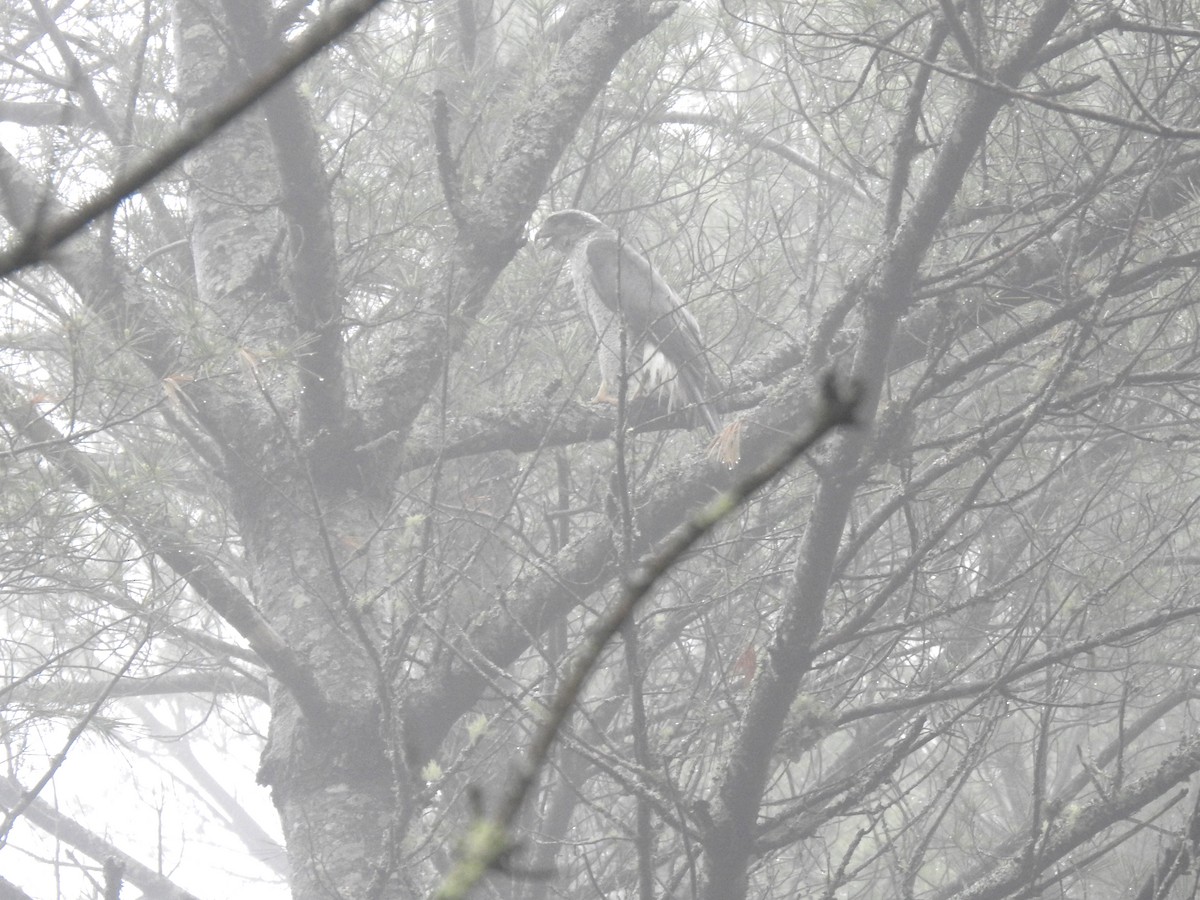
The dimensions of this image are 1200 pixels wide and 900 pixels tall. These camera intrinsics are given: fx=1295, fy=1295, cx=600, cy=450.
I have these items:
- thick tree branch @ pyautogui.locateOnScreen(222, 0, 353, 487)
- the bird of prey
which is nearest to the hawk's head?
the bird of prey

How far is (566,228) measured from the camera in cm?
503

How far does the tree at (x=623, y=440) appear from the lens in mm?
2492

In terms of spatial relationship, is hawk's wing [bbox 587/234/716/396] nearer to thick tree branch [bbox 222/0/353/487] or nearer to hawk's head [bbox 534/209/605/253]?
hawk's head [bbox 534/209/605/253]

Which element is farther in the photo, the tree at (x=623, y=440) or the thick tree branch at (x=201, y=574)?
the thick tree branch at (x=201, y=574)

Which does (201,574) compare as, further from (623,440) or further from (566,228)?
(566,228)

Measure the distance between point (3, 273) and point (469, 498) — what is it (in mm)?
3970

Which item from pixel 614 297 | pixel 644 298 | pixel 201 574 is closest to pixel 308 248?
pixel 201 574

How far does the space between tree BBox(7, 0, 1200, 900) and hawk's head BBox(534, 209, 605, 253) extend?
5.3 inches

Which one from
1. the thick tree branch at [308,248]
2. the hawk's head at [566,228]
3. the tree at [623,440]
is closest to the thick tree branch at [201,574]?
the tree at [623,440]

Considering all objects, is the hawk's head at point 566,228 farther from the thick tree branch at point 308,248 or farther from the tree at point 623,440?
the thick tree branch at point 308,248

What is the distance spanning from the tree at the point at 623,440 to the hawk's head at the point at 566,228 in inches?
5.3

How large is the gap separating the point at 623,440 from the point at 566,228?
2.98 meters

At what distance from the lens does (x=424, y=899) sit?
9.03 ft

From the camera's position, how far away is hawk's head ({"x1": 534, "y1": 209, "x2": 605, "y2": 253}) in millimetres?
4977
